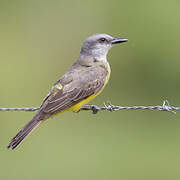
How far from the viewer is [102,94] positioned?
12.8 meters

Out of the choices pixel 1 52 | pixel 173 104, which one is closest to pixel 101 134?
pixel 173 104

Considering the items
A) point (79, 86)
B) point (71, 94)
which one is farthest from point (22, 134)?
point (79, 86)

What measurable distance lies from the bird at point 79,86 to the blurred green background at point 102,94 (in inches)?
87.1

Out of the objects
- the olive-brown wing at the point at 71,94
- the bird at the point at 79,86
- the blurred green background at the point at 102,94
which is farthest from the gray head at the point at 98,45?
the blurred green background at the point at 102,94

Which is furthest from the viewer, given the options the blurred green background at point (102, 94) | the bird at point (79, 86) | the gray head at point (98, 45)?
the blurred green background at point (102, 94)

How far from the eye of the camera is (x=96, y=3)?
16.0 metres

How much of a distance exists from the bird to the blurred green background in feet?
7.26

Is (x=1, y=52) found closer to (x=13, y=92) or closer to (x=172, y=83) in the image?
(x=13, y=92)

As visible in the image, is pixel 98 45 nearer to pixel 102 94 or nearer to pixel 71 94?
pixel 71 94

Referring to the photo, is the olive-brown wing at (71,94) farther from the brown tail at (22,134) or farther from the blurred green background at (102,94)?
the blurred green background at (102,94)

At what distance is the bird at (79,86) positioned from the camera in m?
8.59

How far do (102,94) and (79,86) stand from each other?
3.79 meters

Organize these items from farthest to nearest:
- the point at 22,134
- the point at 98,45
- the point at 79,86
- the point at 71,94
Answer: the point at 98,45 < the point at 79,86 < the point at 71,94 < the point at 22,134

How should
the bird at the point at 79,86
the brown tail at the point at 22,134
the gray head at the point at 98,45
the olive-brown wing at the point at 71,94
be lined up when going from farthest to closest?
the gray head at the point at 98,45 < the olive-brown wing at the point at 71,94 < the bird at the point at 79,86 < the brown tail at the point at 22,134
